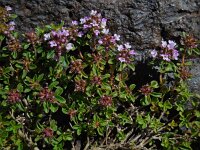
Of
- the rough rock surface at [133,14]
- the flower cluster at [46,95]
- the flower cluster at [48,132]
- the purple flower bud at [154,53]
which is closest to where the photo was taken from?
the flower cluster at [46,95]

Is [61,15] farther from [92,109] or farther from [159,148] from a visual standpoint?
[159,148]

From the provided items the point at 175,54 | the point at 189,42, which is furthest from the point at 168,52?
the point at 189,42

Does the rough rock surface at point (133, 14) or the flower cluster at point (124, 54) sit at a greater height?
the rough rock surface at point (133, 14)

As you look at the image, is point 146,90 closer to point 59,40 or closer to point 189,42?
point 189,42

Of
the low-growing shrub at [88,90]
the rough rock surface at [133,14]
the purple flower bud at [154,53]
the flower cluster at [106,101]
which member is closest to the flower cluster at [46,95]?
the low-growing shrub at [88,90]

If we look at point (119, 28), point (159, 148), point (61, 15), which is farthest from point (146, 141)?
point (61, 15)

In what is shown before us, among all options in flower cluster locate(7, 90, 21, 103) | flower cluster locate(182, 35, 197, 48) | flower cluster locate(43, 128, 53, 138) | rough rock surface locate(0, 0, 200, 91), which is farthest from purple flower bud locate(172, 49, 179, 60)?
flower cluster locate(7, 90, 21, 103)

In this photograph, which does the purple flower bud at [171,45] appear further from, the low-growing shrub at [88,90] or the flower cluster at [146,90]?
the flower cluster at [146,90]
